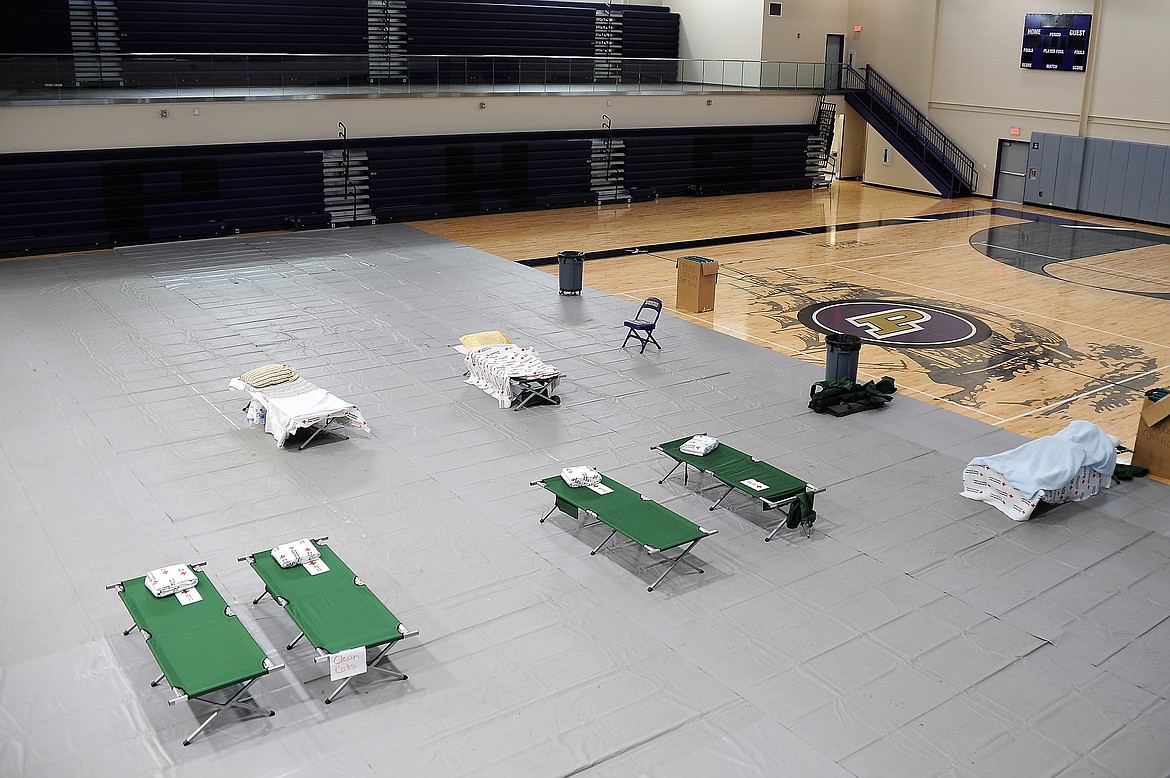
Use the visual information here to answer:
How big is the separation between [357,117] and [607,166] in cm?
608

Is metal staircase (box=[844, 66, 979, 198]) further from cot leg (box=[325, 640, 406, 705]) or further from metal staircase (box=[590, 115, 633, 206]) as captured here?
cot leg (box=[325, 640, 406, 705])

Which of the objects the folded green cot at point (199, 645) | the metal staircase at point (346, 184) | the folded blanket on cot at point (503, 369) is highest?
the metal staircase at point (346, 184)

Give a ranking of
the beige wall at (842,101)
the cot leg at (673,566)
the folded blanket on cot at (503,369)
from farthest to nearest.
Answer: the beige wall at (842,101), the folded blanket on cot at (503,369), the cot leg at (673,566)

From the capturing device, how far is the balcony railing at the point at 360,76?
706 inches

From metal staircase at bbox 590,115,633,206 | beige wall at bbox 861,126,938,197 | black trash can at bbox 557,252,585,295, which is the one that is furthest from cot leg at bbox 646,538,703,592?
beige wall at bbox 861,126,938,197

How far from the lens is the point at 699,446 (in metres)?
8.71

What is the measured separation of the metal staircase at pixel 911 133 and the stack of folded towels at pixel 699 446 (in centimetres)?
1991

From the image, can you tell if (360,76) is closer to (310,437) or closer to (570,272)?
(570,272)

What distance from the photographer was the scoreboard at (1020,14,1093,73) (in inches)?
907

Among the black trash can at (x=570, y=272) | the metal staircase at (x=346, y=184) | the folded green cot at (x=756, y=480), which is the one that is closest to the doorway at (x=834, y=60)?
the metal staircase at (x=346, y=184)

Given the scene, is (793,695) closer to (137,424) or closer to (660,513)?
(660,513)

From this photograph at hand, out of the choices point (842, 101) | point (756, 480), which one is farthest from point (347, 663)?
point (842, 101)

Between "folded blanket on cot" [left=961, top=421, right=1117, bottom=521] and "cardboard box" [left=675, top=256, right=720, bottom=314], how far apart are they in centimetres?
618

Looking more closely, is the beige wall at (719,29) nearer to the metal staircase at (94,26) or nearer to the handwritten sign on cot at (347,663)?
the metal staircase at (94,26)
